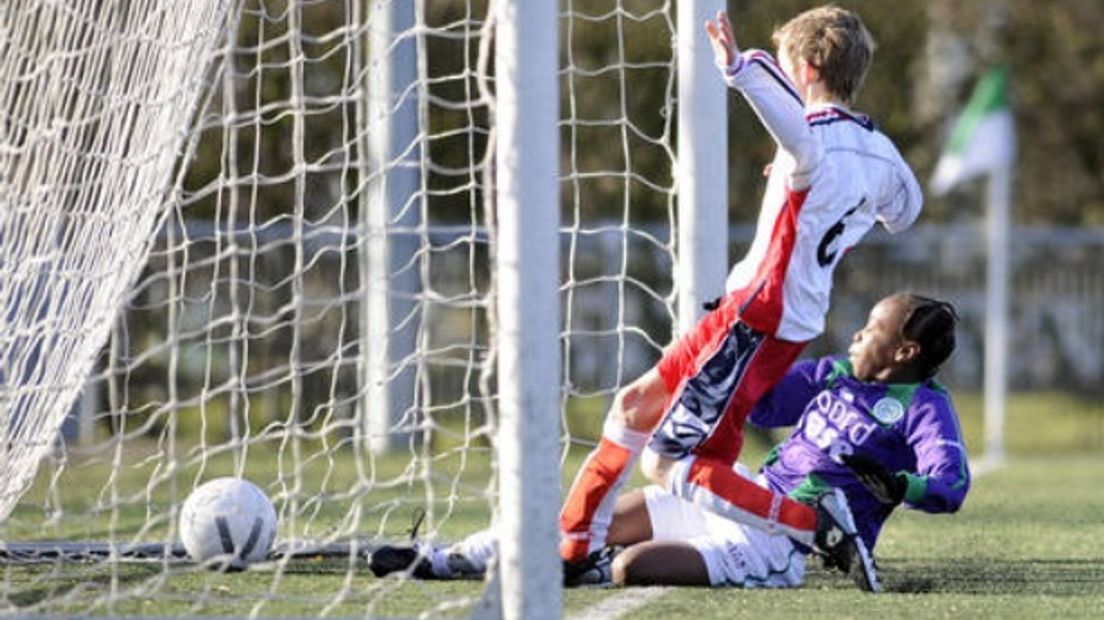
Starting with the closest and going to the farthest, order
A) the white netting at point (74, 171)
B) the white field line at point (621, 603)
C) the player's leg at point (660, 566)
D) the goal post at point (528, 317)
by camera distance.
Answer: the goal post at point (528, 317) → the white field line at point (621, 603) → the player's leg at point (660, 566) → the white netting at point (74, 171)

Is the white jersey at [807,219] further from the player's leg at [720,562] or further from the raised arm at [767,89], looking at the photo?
the player's leg at [720,562]

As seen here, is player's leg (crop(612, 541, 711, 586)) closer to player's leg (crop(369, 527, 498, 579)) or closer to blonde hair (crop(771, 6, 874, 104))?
player's leg (crop(369, 527, 498, 579))

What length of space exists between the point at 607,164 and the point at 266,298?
661 centimetres

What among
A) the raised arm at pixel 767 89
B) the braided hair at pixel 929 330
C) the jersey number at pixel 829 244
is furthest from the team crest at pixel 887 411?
the raised arm at pixel 767 89

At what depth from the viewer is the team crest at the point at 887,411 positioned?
20.0 ft

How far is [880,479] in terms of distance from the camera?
580cm

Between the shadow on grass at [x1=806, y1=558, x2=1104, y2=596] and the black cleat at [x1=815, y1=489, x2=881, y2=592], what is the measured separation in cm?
16

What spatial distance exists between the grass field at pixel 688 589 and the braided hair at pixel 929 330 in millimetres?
605

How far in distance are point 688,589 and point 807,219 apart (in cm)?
102

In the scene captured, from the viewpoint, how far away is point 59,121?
6.29 m

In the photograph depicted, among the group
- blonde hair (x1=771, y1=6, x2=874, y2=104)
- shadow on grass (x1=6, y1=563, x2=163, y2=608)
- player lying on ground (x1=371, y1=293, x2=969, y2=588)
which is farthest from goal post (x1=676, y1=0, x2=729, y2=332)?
shadow on grass (x1=6, y1=563, x2=163, y2=608)

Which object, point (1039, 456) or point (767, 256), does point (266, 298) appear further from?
point (767, 256)

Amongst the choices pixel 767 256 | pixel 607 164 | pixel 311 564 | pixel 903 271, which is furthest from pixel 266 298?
pixel 767 256

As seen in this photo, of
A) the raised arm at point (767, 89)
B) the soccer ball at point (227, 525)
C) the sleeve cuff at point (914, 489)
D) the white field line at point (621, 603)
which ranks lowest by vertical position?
the white field line at point (621, 603)
